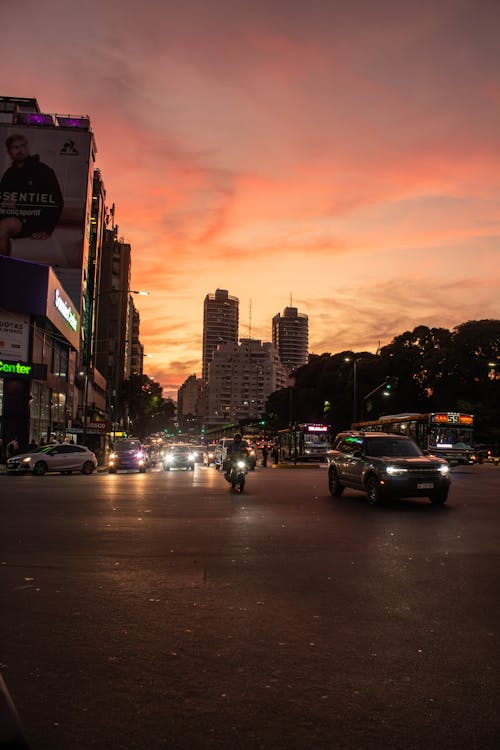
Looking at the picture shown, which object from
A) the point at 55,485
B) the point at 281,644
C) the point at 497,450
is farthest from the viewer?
the point at 497,450

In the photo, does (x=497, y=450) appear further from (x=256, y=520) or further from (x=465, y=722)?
(x=465, y=722)

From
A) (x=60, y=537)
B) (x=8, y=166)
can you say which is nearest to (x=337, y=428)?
(x=8, y=166)

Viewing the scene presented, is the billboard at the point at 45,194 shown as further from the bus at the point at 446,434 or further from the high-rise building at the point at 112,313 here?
the bus at the point at 446,434

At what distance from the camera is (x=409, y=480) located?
1711cm

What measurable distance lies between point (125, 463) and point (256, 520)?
25842 millimetres

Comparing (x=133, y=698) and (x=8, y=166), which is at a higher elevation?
(x=8, y=166)

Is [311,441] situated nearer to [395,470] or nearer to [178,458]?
[178,458]

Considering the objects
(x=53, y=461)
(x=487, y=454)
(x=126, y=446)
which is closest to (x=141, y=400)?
(x=487, y=454)

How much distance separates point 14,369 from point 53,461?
12.2 metres

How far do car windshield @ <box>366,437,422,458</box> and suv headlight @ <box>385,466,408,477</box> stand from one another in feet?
3.71

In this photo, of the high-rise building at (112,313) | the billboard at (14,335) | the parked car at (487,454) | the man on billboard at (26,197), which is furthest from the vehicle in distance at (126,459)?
the high-rise building at (112,313)

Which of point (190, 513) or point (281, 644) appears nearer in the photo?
point (281, 644)

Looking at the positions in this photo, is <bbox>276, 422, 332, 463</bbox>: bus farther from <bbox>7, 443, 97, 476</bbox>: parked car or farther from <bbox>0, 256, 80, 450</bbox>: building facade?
<bbox>7, 443, 97, 476</bbox>: parked car

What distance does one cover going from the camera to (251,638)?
557 cm
